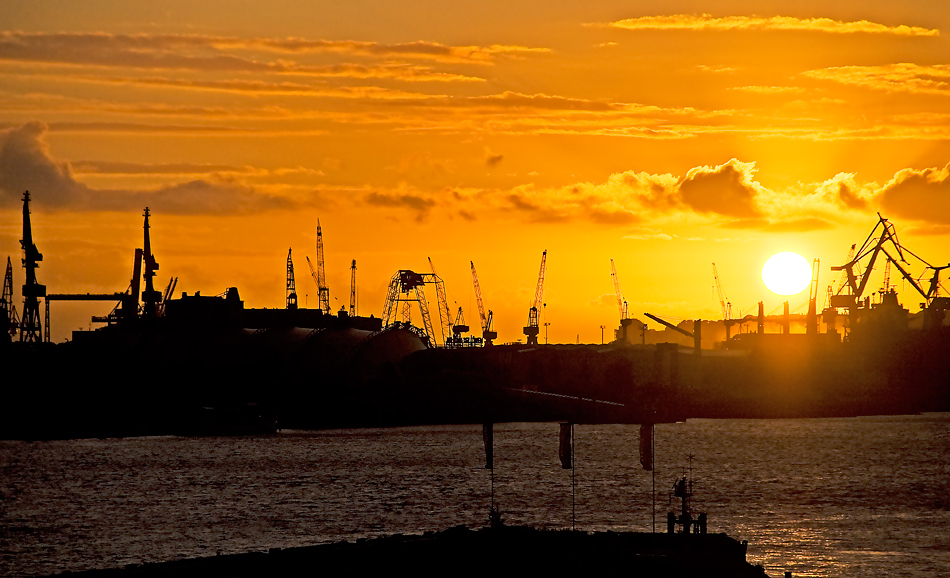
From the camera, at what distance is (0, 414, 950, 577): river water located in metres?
65.9

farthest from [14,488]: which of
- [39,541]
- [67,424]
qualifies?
[67,424]

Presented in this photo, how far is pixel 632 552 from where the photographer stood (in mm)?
47844

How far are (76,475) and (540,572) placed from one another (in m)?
78.4

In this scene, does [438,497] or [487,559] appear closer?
[487,559]

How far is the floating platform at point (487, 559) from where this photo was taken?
44.4 metres

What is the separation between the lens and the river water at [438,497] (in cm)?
6588

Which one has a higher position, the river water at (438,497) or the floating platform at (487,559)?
the floating platform at (487,559)

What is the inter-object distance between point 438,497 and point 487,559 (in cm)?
4463

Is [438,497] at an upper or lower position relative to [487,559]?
lower

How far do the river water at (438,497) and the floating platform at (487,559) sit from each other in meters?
12.3

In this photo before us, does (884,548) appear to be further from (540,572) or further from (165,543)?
(165,543)

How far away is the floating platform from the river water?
486 inches

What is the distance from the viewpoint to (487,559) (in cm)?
4559

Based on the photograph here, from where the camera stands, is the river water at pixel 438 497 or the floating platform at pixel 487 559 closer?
the floating platform at pixel 487 559
